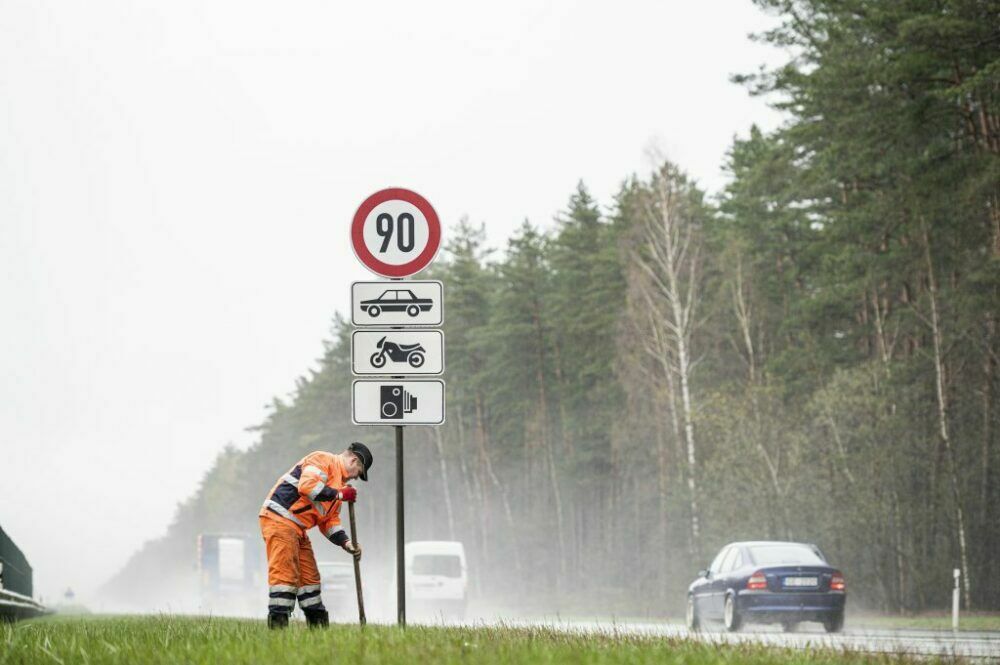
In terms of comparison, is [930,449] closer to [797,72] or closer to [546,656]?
[797,72]

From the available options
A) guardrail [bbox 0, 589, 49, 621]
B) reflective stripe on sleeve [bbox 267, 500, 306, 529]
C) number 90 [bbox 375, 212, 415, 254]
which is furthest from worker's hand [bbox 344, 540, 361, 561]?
guardrail [bbox 0, 589, 49, 621]

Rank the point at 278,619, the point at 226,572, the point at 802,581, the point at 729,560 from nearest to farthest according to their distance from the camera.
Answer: the point at 278,619 → the point at 802,581 → the point at 729,560 → the point at 226,572

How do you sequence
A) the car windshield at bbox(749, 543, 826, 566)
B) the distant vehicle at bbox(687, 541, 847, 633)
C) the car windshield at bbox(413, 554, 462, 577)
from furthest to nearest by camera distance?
the car windshield at bbox(413, 554, 462, 577) → the car windshield at bbox(749, 543, 826, 566) → the distant vehicle at bbox(687, 541, 847, 633)

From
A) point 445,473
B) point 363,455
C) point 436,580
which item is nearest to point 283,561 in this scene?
point 363,455

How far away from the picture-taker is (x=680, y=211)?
4769cm

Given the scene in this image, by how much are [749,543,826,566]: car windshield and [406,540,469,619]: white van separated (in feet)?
43.3

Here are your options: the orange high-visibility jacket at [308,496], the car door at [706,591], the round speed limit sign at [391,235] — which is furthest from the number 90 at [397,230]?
the car door at [706,591]

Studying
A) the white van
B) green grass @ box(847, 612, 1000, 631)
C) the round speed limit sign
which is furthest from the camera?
the white van

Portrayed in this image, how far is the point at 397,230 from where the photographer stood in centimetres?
1215

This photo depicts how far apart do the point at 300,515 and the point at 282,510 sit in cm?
15

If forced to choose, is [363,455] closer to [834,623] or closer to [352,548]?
[352,548]

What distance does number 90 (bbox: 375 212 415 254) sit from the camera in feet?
39.9

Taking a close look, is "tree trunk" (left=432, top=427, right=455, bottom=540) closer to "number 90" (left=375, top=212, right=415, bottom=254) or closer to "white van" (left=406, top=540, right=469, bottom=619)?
"white van" (left=406, top=540, right=469, bottom=619)

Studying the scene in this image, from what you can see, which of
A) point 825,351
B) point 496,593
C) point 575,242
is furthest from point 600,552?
point 825,351
